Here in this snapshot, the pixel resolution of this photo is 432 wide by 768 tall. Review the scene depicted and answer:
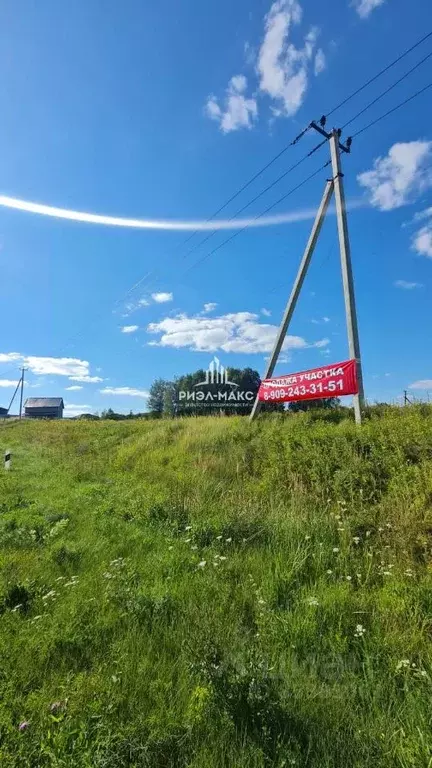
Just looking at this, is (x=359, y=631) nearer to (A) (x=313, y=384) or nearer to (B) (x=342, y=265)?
(A) (x=313, y=384)

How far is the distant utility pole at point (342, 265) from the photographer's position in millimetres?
9305

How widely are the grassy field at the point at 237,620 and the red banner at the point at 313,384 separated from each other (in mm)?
2197

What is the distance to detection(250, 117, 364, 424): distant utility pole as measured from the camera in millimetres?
9305

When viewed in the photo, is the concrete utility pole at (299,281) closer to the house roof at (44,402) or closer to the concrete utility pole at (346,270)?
the concrete utility pole at (346,270)

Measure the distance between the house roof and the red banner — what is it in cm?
8516

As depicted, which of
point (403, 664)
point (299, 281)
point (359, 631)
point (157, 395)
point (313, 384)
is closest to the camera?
point (403, 664)

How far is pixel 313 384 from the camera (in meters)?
10.3

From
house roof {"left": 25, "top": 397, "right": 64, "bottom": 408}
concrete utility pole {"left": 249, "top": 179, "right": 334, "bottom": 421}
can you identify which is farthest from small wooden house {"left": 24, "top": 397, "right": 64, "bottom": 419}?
concrete utility pole {"left": 249, "top": 179, "right": 334, "bottom": 421}

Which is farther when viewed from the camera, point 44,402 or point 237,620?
point 44,402

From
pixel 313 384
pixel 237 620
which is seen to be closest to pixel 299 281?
pixel 313 384

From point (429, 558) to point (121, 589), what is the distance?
301cm

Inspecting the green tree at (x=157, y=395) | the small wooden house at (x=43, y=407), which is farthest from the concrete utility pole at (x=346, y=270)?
the small wooden house at (x=43, y=407)

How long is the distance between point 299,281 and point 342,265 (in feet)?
5.95

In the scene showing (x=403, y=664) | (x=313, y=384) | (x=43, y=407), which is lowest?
(x=403, y=664)
